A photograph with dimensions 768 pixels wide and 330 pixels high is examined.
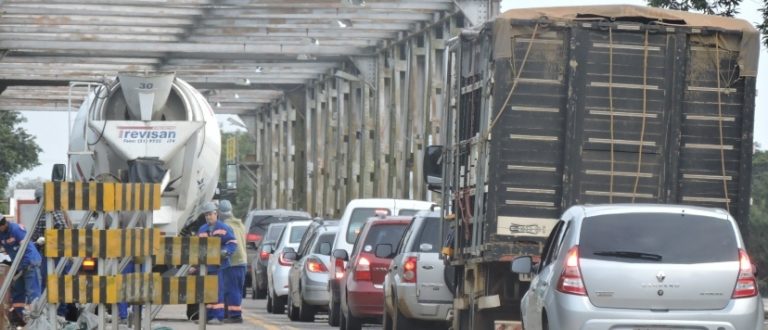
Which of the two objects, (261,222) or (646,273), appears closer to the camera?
(646,273)

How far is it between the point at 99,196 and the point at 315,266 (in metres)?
9.73

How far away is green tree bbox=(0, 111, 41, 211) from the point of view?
82750 millimetres

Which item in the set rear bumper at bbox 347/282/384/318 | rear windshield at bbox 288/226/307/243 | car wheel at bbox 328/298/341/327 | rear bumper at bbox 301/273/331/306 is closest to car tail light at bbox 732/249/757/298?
rear bumper at bbox 347/282/384/318

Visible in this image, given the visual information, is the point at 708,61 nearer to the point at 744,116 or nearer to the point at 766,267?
the point at 744,116

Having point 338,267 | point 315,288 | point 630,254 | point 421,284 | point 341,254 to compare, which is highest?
point 630,254

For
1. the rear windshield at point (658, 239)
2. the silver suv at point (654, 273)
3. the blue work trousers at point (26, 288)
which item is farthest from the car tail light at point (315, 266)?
the rear windshield at point (658, 239)

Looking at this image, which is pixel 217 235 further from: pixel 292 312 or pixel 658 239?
pixel 658 239

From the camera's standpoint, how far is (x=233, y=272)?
79.6 ft

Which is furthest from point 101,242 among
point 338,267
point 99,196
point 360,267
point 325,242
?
point 325,242

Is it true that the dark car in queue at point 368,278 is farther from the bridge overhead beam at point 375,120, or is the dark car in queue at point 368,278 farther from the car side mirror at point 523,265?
the bridge overhead beam at point 375,120

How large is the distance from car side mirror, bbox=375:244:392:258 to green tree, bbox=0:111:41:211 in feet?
199

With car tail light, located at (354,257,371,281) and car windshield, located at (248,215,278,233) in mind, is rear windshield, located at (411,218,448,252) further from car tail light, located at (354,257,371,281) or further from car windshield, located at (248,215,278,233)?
car windshield, located at (248,215,278,233)

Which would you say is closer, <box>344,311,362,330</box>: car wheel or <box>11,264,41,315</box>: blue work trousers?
<box>11,264,41,315</box>: blue work trousers

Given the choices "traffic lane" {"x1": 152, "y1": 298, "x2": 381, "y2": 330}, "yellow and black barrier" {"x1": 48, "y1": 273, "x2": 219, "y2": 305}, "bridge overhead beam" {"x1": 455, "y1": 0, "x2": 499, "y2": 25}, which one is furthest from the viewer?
"bridge overhead beam" {"x1": 455, "y1": 0, "x2": 499, "y2": 25}
